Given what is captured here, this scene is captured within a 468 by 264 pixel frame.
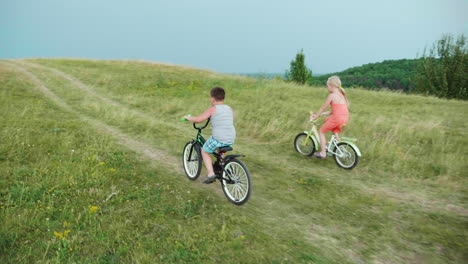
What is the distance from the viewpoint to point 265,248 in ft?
15.0

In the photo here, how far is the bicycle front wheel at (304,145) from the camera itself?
9.67m

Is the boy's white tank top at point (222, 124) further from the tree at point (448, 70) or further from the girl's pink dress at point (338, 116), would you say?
the tree at point (448, 70)

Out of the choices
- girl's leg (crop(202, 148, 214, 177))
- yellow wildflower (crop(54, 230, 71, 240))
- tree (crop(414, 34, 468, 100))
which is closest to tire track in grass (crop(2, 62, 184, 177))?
girl's leg (crop(202, 148, 214, 177))

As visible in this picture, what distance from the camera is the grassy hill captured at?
4.55m

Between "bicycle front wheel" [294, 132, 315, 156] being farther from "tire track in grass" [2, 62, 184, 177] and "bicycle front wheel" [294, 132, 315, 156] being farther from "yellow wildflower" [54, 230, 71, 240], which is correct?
"yellow wildflower" [54, 230, 71, 240]

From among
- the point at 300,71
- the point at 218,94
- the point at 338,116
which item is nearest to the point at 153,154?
the point at 218,94

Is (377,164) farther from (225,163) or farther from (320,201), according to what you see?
(225,163)

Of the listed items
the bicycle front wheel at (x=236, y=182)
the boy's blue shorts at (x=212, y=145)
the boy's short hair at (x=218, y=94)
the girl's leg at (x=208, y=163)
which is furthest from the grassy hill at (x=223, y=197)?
the boy's short hair at (x=218, y=94)

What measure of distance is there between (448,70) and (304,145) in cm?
3031

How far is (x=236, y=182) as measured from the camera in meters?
6.07

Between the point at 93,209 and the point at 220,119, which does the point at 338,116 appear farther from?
the point at 93,209

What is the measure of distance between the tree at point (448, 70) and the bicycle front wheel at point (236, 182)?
32004 mm

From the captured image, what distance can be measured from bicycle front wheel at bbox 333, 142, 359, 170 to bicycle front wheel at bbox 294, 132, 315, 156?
894 mm

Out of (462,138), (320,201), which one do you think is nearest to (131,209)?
(320,201)
